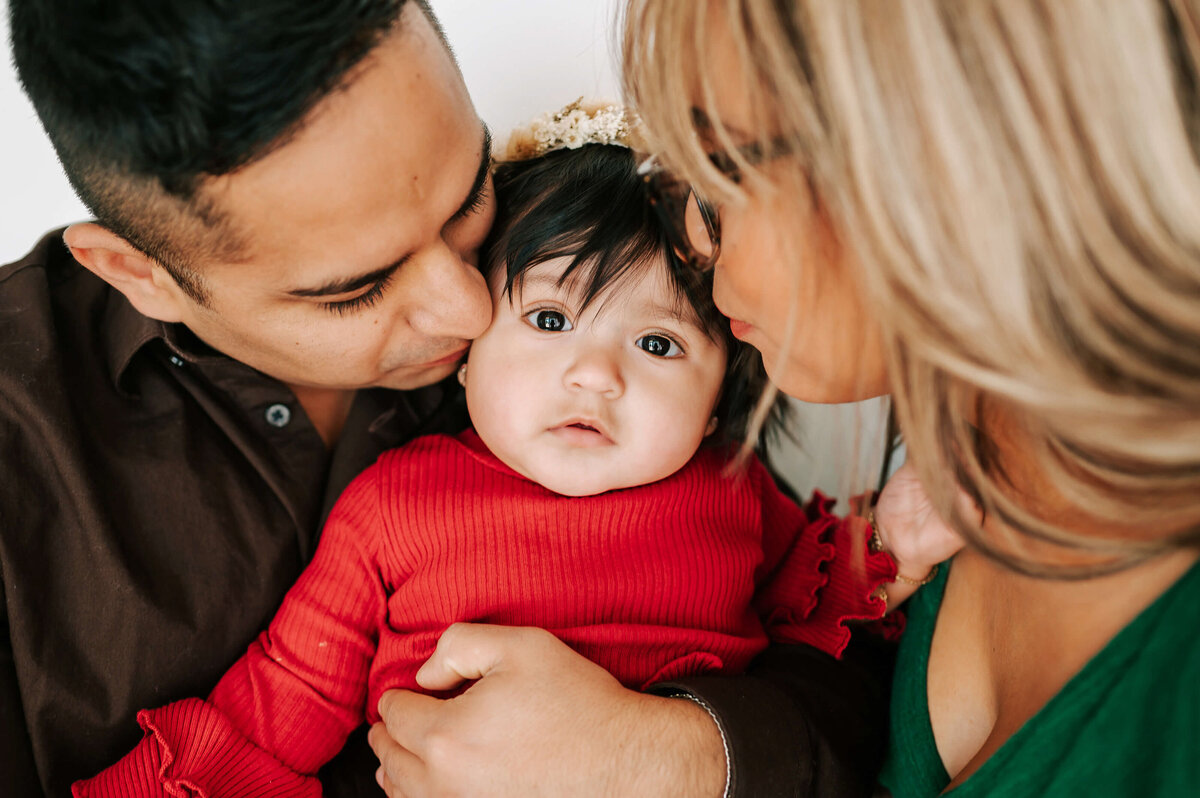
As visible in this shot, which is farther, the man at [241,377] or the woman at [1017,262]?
the man at [241,377]

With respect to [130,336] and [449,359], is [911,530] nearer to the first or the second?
[449,359]

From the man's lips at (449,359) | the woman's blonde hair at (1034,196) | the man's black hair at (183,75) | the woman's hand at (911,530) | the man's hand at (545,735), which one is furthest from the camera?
the man's lips at (449,359)

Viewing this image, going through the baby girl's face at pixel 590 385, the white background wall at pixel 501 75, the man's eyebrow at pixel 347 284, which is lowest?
the baby girl's face at pixel 590 385

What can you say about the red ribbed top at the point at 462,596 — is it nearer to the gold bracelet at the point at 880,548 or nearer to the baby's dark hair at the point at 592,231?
the gold bracelet at the point at 880,548

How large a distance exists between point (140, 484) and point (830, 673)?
1.16 meters

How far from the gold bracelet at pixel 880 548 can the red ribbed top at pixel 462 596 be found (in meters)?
0.03

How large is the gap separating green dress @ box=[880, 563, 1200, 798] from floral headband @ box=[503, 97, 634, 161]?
3.41ft

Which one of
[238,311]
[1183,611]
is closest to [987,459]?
[1183,611]

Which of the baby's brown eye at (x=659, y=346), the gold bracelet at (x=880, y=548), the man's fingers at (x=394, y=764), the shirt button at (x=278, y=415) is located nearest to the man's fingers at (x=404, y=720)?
the man's fingers at (x=394, y=764)

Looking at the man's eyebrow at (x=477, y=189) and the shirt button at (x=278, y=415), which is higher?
the man's eyebrow at (x=477, y=189)

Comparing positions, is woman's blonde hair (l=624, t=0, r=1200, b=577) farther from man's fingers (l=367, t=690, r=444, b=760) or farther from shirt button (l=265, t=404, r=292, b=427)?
shirt button (l=265, t=404, r=292, b=427)

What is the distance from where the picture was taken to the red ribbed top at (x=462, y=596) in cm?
127

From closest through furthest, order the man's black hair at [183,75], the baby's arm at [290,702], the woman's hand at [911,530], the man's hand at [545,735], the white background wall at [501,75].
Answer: the man's black hair at [183,75], the man's hand at [545,735], the baby's arm at [290,702], the woman's hand at [911,530], the white background wall at [501,75]

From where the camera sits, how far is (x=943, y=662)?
3.93 ft
